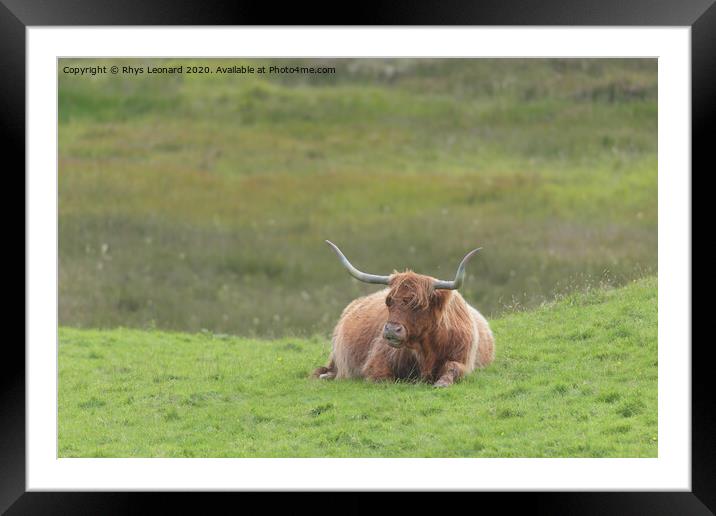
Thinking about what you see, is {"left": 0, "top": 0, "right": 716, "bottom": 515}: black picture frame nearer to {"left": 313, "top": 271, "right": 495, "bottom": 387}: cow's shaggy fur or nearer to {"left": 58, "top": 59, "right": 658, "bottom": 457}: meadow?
{"left": 58, "top": 59, "right": 658, "bottom": 457}: meadow

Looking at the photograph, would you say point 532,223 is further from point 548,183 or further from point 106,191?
point 106,191

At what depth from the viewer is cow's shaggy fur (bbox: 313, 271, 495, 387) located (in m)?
9.57

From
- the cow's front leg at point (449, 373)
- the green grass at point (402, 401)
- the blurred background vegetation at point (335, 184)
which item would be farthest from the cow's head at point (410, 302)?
the blurred background vegetation at point (335, 184)

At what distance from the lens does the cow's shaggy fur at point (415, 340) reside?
957cm

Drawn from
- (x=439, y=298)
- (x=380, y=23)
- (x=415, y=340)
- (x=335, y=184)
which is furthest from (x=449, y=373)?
(x=335, y=184)

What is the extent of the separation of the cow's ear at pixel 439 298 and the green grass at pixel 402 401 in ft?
2.73

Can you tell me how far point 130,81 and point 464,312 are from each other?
21.9 m

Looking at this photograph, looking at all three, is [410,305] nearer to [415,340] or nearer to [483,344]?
[415,340]

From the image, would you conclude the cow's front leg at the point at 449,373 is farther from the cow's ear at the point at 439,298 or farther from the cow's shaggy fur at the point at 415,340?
the cow's ear at the point at 439,298

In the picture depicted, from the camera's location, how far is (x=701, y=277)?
6.95 meters

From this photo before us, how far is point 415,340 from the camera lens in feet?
31.8

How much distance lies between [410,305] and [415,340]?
0.39 m

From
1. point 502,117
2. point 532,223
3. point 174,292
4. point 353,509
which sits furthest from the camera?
point 502,117

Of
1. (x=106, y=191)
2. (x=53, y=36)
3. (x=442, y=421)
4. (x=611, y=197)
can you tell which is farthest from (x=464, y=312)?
(x=106, y=191)
